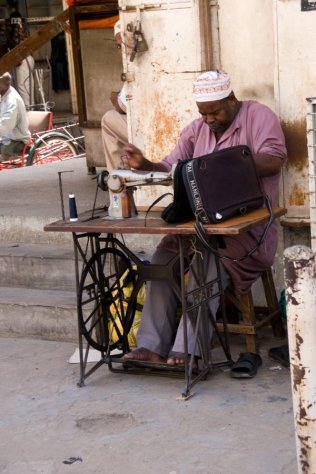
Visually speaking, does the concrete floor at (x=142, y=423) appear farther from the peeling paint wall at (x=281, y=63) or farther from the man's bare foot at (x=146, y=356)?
the peeling paint wall at (x=281, y=63)

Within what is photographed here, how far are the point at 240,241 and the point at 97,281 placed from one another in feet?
2.52

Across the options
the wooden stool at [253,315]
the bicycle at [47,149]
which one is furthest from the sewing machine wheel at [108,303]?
the bicycle at [47,149]

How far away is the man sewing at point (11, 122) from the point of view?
11.8 metres

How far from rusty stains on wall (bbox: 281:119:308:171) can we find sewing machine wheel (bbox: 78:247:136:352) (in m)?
1.04

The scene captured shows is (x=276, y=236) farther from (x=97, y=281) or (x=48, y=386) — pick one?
(x=48, y=386)

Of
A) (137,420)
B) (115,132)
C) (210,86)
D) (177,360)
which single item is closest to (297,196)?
(210,86)

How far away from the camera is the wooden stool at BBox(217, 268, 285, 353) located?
5102mm

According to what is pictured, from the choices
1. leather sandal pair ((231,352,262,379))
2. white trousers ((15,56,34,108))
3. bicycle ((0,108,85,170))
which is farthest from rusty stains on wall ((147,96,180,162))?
white trousers ((15,56,34,108))

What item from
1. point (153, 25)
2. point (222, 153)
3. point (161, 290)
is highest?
point (153, 25)

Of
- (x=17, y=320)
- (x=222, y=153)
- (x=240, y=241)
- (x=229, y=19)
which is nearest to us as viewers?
(x=222, y=153)

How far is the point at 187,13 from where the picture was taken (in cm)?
546

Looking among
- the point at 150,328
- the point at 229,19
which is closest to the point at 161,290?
the point at 150,328

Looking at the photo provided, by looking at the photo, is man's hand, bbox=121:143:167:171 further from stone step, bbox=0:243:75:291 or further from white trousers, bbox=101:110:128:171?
white trousers, bbox=101:110:128:171

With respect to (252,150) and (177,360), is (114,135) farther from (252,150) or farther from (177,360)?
(177,360)
